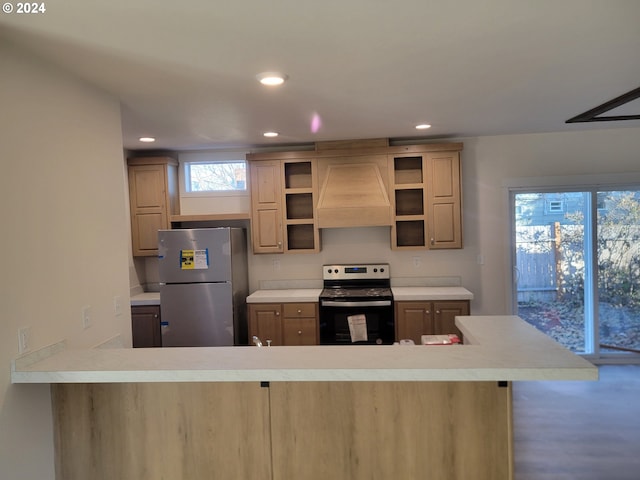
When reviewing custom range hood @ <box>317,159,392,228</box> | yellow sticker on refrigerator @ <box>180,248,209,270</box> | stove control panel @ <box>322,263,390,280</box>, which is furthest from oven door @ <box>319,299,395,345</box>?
yellow sticker on refrigerator @ <box>180,248,209,270</box>

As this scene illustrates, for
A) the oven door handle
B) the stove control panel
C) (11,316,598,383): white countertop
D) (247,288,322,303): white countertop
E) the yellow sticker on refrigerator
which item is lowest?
the oven door handle

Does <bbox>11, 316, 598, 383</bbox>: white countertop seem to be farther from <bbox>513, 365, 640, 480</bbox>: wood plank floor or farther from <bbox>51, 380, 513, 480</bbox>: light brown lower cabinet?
<bbox>513, 365, 640, 480</bbox>: wood plank floor

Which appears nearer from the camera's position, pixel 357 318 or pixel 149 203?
pixel 357 318

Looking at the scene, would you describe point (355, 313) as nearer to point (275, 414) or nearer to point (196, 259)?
point (196, 259)

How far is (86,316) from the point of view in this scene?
2.37 meters

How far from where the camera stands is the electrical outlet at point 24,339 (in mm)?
1885

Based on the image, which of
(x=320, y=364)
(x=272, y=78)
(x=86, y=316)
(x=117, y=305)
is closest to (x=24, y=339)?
(x=86, y=316)

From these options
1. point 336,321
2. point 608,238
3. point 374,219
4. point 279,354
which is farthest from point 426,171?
point 279,354

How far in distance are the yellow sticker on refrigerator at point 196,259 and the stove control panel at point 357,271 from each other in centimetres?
132

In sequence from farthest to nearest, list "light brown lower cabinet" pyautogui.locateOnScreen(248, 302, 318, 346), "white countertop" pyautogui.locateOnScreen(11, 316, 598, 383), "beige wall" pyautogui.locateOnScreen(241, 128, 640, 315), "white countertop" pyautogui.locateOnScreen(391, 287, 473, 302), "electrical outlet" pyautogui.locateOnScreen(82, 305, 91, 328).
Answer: "beige wall" pyautogui.locateOnScreen(241, 128, 640, 315), "light brown lower cabinet" pyautogui.locateOnScreen(248, 302, 318, 346), "white countertop" pyautogui.locateOnScreen(391, 287, 473, 302), "electrical outlet" pyautogui.locateOnScreen(82, 305, 91, 328), "white countertop" pyautogui.locateOnScreen(11, 316, 598, 383)

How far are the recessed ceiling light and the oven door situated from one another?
2427mm

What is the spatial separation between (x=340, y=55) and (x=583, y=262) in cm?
402

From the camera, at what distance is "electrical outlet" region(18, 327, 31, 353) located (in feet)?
6.18

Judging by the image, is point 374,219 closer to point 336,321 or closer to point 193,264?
point 336,321
